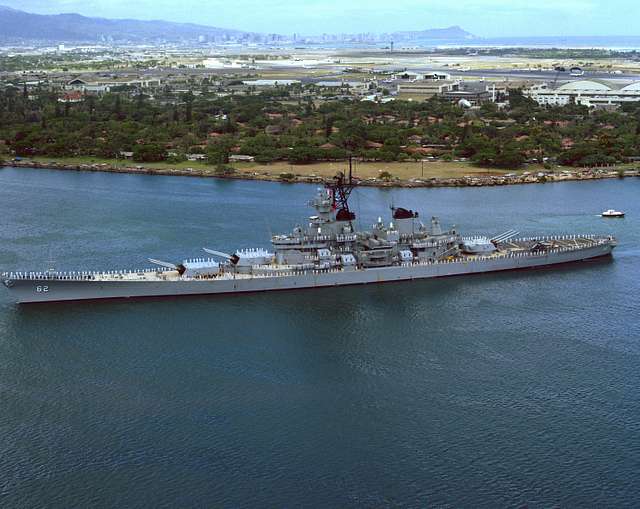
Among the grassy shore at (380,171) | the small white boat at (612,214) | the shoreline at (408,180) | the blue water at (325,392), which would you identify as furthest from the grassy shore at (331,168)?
the blue water at (325,392)

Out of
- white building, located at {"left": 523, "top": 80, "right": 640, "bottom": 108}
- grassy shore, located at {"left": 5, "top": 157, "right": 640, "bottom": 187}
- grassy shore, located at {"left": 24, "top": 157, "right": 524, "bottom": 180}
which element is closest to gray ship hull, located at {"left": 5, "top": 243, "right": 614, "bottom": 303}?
grassy shore, located at {"left": 5, "top": 157, "right": 640, "bottom": 187}

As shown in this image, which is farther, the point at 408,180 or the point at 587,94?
the point at 587,94

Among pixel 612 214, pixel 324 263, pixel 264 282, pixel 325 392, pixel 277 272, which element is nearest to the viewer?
pixel 325 392

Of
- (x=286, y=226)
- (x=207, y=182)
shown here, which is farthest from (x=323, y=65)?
(x=286, y=226)

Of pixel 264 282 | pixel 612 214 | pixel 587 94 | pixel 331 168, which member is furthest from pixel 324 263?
pixel 587 94

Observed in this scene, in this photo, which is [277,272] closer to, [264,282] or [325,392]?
[264,282]

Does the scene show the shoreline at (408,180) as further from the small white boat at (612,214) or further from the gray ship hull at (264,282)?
the gray ship hull at (264,282)

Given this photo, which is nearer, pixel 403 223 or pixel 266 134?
pixel 403 223

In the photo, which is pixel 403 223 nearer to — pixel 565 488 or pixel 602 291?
pixel 602 291
